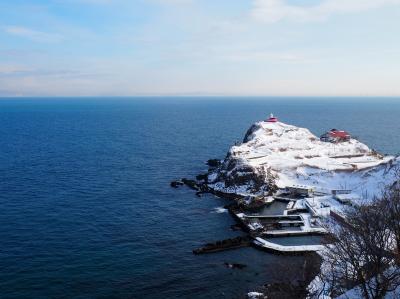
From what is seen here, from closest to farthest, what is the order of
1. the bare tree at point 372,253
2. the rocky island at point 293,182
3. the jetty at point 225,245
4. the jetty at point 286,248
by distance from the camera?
the bare tree at point 372,253 < the jetty at point 286,248 < the jetty at point 225,245 < the rocky island at point 293,182

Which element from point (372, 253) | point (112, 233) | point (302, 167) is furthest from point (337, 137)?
point (372, 253)

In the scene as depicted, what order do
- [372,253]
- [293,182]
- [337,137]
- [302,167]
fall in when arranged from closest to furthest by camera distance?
1. [372,253]
2. [293,182]
3. [302,167]
4. [337,137]

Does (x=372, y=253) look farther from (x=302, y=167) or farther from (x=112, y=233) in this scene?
(x=302, y=167)

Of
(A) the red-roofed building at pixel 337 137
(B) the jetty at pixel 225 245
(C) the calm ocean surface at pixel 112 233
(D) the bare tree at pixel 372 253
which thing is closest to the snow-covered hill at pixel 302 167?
(A) the red-roofed building at pixel 337 137

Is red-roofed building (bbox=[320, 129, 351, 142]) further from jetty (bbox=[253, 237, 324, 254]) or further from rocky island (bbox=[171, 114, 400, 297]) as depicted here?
jetty (bbox=[253, 237, 324, 254])

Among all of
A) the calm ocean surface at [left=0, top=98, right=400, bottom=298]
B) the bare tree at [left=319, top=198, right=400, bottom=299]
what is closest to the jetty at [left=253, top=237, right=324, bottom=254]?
the calm ocean surface at [left=0, top=98, right=400, bottom=298]

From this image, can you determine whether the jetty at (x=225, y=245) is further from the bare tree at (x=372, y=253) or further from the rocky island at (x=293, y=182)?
the bare tree at (x=372, y=253)

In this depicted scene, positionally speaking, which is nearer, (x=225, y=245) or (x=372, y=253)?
(x=372, y=253)

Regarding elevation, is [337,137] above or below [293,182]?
above

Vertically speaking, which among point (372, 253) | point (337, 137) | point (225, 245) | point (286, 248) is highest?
point (372, 253)
